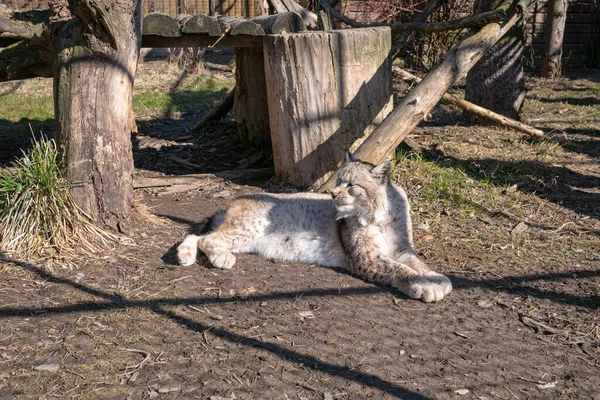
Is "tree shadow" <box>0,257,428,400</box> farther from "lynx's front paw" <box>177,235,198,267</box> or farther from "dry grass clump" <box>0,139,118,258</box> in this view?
"lynx's front paw" <box>177,235,198,267</box>

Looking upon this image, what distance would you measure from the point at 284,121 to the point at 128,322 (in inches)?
108

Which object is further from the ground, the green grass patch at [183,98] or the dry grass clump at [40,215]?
the green grass patch at [183,98]

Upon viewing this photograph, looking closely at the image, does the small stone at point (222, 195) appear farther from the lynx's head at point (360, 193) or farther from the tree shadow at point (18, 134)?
the tree shadow at point (18, 134)

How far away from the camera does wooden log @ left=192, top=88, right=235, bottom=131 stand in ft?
28.5

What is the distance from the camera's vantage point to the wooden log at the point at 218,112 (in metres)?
8.67

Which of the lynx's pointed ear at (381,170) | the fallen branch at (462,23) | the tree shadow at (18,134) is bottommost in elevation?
the tree shadow at (18,134)

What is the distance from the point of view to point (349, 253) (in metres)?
4.83

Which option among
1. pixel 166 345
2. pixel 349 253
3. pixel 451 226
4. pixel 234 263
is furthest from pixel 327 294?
pixel 451 226

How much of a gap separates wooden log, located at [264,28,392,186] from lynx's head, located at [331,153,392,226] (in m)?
1.27

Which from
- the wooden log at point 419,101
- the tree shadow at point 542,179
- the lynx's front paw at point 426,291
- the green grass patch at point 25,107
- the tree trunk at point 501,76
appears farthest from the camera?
the green grass patch at point 25,107

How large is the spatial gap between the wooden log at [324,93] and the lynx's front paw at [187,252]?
157 centimetres

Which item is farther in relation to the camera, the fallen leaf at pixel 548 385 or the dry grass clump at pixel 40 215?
the dry grass clump at pixel 40 215

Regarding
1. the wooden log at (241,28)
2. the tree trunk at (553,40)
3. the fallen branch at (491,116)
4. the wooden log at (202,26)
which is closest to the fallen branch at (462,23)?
the fallen branch at (491,116)

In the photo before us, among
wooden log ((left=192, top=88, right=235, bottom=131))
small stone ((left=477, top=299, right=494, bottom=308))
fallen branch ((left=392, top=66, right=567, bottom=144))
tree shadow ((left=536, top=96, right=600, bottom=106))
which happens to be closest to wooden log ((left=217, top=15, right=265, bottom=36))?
fallen branch ((left=392, top=66, right=567, bottom=144))
